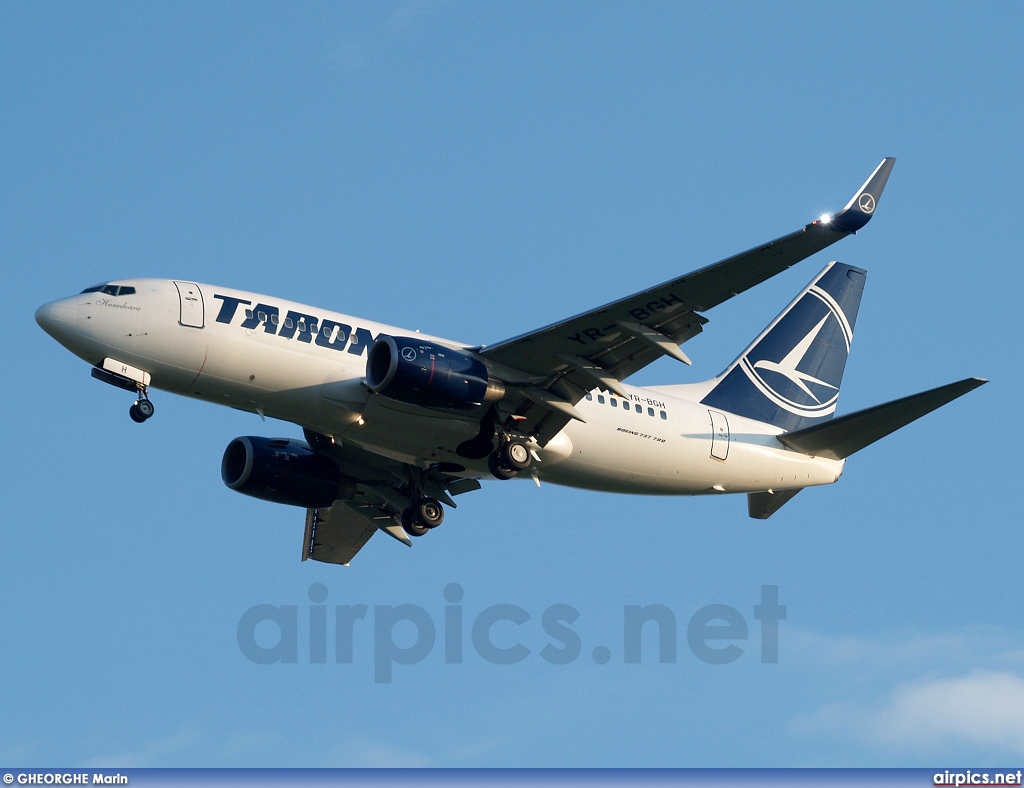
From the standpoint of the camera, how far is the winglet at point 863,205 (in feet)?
94.2

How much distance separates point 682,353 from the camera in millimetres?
31953

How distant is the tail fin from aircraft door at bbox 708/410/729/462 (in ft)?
4.06

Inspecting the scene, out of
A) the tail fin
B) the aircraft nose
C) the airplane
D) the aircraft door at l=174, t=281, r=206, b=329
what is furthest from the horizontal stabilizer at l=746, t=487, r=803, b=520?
the aircraft nose

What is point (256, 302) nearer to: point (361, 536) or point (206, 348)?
point (206, 348)

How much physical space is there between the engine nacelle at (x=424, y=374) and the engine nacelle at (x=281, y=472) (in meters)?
6.76

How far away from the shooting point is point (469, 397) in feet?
107

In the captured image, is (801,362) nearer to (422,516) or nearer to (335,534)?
(422,516)

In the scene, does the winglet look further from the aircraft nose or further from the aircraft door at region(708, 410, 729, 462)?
the aircraft nose

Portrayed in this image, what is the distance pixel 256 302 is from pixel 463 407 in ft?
18.1

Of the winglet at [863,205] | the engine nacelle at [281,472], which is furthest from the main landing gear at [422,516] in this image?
the winglet at [863,205]

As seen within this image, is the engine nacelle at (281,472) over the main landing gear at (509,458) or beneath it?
over

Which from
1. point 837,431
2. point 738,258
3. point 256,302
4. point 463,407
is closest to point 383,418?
point 463,407

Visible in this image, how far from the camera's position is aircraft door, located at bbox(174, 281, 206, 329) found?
32.4 metres

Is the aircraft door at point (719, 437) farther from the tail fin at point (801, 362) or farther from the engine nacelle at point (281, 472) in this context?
the engine nacelle at point (281, 472)
